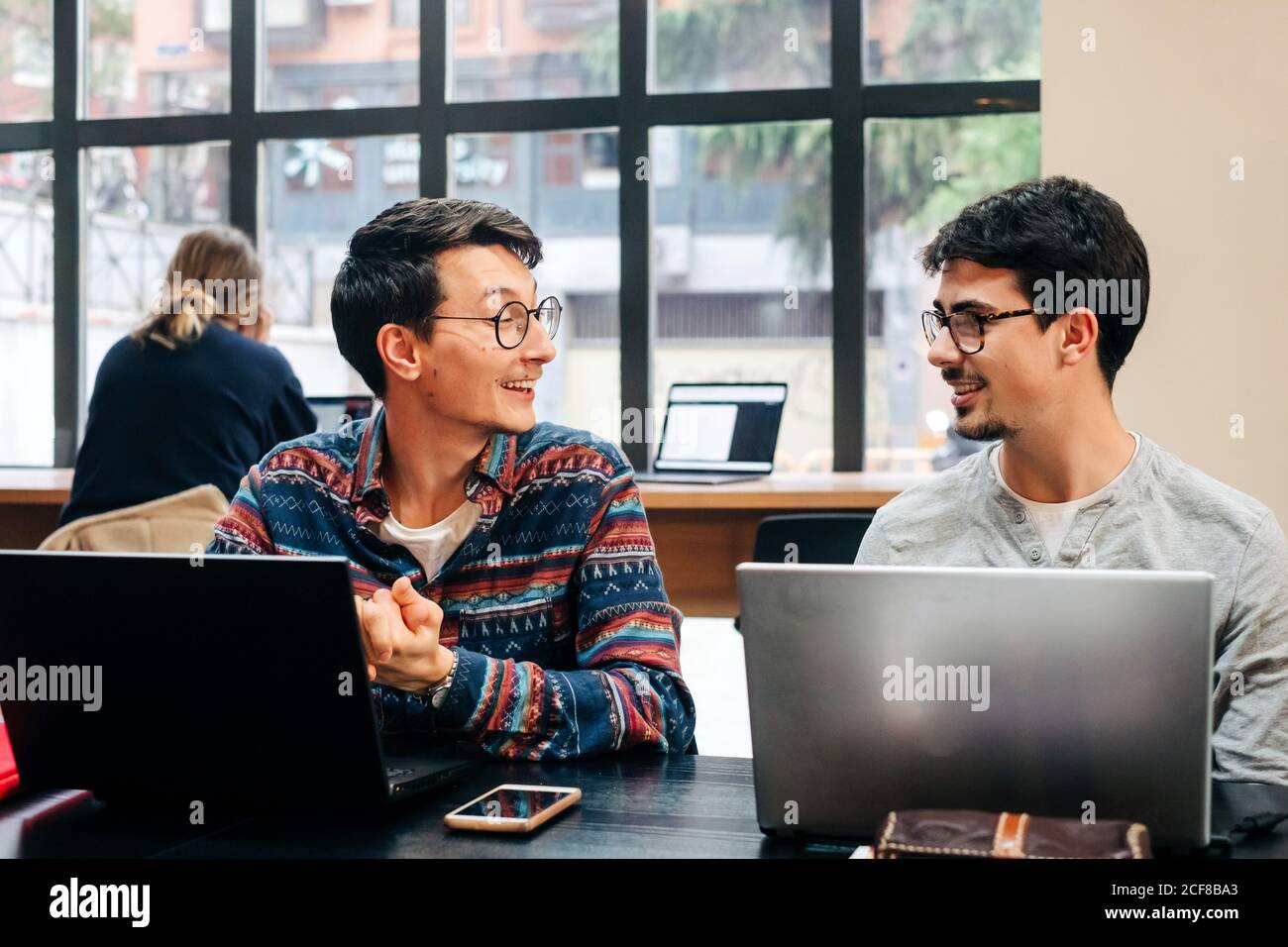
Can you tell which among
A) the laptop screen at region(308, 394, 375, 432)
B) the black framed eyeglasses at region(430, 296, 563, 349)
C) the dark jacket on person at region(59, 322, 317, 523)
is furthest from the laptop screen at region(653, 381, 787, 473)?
the black framed eyeglasses at region(430, 296, 563, 349)

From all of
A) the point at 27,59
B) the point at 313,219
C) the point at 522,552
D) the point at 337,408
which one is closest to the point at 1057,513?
the point at 522,552

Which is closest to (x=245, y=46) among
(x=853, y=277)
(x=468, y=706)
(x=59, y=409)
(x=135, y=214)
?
(x=135, y=214)

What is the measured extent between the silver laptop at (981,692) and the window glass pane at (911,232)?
2.75 meters

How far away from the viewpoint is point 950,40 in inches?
141

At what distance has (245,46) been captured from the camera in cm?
396

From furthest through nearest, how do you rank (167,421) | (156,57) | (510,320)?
(156,57), (167,421), (510,320)

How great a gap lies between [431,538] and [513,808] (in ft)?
1.77

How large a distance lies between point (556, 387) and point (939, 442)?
117 centimetres

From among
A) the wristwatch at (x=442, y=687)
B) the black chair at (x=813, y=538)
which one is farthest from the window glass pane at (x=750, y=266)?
the wristwatch at (x=442, y=687)

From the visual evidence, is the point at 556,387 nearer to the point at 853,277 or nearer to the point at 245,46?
the point at 853,277

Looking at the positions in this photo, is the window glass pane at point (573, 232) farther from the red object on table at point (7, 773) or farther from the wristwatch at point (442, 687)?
the red object on table at point (7, 773)

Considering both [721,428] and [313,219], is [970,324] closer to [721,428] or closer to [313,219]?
[721,428]

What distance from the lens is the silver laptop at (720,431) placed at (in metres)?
3.36

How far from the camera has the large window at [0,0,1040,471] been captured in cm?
363
